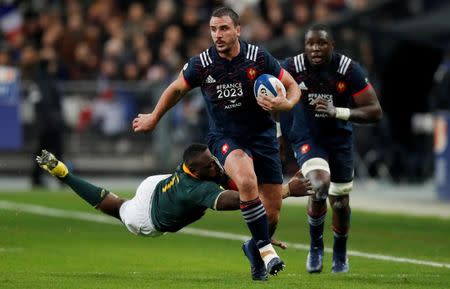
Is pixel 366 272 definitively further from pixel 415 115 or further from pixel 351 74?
pixel 415 115

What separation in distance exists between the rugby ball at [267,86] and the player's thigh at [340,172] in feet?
5.73

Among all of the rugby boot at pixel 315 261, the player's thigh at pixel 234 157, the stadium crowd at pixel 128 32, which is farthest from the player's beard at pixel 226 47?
the stadium crowd at pixel 128 32

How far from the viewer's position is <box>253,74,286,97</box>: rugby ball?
12.1 m

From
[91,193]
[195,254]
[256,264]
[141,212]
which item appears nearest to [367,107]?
[256,264]

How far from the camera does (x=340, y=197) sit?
13727mm

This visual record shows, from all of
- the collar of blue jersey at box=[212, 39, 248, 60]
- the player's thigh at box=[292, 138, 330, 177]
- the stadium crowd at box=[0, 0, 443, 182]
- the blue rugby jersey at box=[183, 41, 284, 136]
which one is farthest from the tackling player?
the stadium crowd at box=[0, 0, 443, 182]

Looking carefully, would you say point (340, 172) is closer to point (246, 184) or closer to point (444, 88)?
point (246, 184)

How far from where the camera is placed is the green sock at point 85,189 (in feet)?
42.7

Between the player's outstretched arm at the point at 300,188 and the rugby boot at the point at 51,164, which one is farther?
the rugby boot at the point at 51,164

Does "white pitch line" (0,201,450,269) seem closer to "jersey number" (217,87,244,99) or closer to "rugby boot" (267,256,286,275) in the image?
"rugby boot" (267,256,286,275)

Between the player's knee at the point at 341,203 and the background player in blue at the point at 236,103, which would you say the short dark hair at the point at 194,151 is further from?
the player's knee at the point at 341,203

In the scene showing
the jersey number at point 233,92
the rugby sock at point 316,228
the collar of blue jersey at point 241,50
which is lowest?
the rugby sock at point 316,228

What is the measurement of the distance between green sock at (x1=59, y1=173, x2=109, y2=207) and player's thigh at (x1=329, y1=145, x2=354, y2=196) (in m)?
2.25

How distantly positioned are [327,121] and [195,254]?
2863mm
